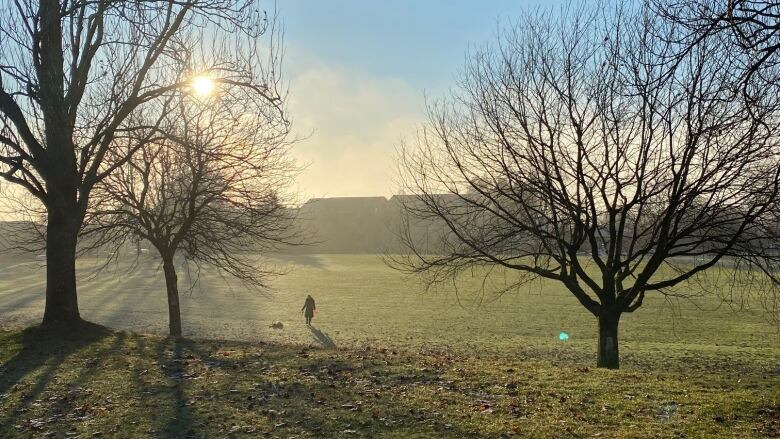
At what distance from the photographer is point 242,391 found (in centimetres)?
731

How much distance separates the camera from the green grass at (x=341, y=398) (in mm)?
5957

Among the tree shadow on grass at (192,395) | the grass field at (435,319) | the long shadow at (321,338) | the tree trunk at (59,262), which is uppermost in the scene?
the tree trunk at (59,262)

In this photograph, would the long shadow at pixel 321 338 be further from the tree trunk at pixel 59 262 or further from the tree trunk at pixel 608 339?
the tree trunk at pixel 608 339

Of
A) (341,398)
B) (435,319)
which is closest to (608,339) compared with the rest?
(341,398)

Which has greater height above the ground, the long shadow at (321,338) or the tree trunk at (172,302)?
the tree trunk at (172,302)

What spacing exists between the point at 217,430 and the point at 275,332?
18.5m

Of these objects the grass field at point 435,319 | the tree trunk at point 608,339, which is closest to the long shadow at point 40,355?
the grass field at point 435,319

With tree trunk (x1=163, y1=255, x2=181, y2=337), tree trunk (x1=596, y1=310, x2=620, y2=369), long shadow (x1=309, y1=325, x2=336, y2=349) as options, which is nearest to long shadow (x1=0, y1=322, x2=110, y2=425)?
tree trunk (x1=163, y1=255, x2=181, y2=337)

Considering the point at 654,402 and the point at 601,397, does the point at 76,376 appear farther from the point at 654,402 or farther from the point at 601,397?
the point at 654,402

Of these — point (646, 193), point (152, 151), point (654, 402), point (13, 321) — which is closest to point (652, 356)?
point (646, 193)

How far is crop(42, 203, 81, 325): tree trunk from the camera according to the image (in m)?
10.9

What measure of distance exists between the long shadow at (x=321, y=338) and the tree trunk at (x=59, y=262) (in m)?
10.5

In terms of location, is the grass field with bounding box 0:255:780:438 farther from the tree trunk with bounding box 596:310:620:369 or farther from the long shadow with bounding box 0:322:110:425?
the tree trunk with bounding box 596:310:620:369

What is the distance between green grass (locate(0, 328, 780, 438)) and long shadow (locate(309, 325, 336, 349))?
11.1m
